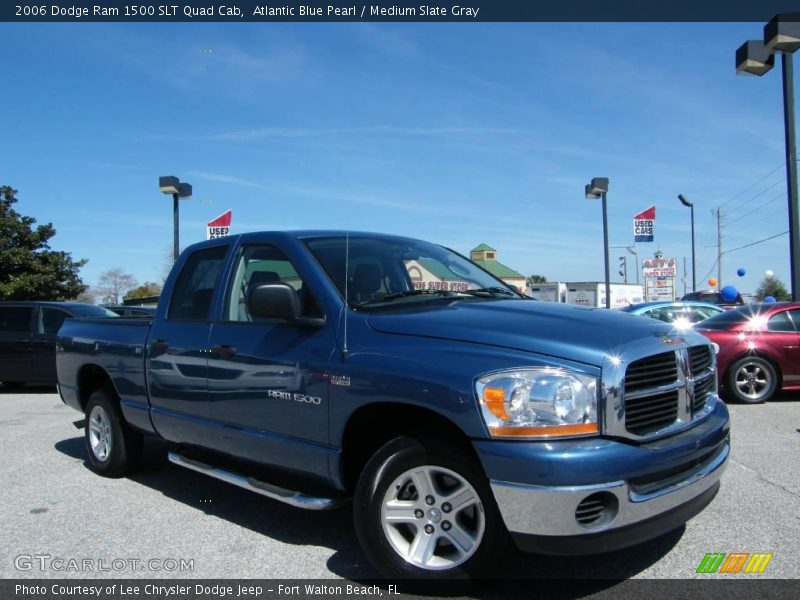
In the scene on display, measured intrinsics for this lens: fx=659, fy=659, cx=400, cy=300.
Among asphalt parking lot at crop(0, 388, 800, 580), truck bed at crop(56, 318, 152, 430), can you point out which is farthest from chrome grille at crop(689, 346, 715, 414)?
truck bed at crop(56, 318, 152, 430)

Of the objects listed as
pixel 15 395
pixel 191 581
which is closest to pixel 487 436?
pixel 191 581

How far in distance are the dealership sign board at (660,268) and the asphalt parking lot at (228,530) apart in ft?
59.6

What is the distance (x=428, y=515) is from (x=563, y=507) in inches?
28.0

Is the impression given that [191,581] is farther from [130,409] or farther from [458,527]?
[130,409]

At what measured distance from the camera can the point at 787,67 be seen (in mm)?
12281

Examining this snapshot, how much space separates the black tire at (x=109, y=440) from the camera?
5566 millimetres

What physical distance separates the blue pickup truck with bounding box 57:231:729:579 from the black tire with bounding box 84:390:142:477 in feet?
3.27

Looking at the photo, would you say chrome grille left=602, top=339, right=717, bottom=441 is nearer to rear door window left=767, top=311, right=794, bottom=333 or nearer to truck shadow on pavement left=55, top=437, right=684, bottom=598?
truck shadow on pavement left=55, top=437, right=684, bottom=598

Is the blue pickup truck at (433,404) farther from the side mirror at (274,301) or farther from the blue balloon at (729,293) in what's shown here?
the blue balloon at (729,293)

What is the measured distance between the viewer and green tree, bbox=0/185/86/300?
26.9 meters

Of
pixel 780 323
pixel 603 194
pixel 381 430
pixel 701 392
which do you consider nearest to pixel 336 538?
pixel 381 430

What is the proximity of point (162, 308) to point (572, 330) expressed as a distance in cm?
337

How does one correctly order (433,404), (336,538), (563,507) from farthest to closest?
(336,538), (433,404), (563,507)

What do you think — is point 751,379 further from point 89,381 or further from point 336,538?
point 89,381
